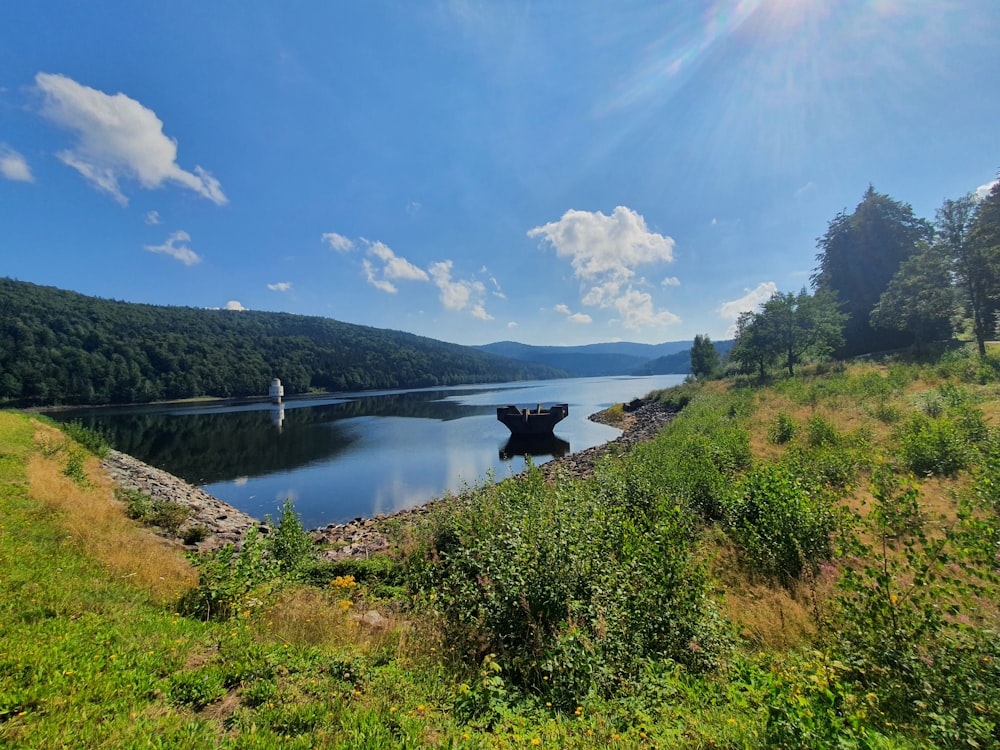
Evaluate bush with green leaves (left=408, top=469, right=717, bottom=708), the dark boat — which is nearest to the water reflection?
the dark boat

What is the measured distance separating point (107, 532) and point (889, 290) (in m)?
46.1

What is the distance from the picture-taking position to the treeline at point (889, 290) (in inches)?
993

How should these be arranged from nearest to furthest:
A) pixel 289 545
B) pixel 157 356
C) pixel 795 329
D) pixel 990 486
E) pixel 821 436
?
1. pixel 990 486
2. pixel 289 545
3. pixel 821 436
4. pixel 795 329
5. pixel 157 356

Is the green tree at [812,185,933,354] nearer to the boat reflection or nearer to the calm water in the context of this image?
the calm water

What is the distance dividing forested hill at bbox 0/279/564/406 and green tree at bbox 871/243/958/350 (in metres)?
119

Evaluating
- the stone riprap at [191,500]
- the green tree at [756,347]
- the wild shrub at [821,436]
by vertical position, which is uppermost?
the green tree at [756,347]

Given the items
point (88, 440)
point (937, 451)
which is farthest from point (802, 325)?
point (88, 440)

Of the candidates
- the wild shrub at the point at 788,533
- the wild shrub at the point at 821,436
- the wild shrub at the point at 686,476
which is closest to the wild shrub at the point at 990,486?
the wild shrub at the point at 788,533

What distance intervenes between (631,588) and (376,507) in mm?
16025

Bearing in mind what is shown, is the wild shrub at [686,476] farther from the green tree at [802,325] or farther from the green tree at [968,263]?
the green tree at [802,325]

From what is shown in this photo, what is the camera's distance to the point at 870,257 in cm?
4144

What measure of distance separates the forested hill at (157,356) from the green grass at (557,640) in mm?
102020

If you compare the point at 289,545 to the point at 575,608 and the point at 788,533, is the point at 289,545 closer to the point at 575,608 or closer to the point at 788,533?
the point at 575,608

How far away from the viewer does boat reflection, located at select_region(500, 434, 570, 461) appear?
32312 millimetres
